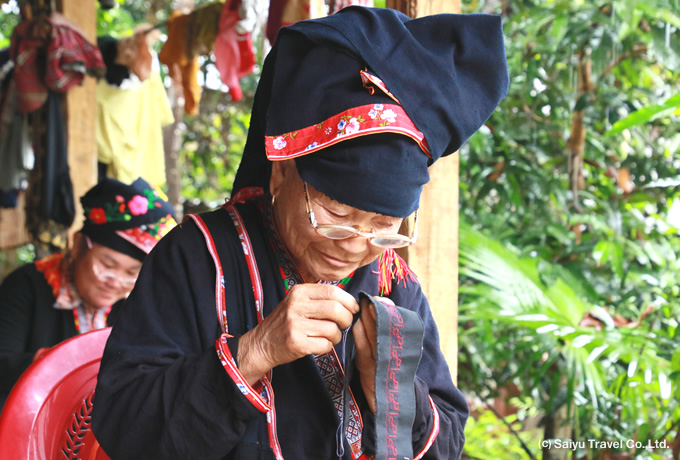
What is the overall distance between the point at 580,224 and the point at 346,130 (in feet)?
9.01

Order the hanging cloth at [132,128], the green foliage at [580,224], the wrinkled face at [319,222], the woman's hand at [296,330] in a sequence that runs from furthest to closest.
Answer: the hanging cloth at [132,128] < the green foliage at [580,224] < the wrinkled face at [319,222] < the woman's hand at [296,330]

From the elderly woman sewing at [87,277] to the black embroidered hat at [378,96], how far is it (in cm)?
161

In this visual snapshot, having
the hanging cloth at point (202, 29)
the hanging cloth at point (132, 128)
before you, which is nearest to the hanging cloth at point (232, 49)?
the hanging cloth at point (202, 29)

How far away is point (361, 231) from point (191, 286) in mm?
383

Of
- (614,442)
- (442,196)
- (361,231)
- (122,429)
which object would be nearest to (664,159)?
(614,442)

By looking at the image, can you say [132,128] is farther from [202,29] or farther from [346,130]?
[346,130]

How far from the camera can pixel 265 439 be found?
138 centimetres

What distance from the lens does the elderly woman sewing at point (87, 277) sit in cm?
276

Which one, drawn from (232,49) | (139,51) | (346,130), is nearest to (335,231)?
(346,130)

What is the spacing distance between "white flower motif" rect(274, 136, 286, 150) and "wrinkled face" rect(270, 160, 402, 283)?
3.4 inches

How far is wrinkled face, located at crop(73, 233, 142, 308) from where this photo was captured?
2.77 m

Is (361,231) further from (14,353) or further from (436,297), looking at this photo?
(14,353)

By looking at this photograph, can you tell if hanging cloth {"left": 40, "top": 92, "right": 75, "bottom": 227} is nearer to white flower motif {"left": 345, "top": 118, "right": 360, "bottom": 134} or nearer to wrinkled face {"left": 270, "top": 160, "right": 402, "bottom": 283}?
wrinkled face {"left": 270, "top": 160, "right": 402, "bottom": 283}

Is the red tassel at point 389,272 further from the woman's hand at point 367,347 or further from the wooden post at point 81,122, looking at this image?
the wooden post at point 81,122
